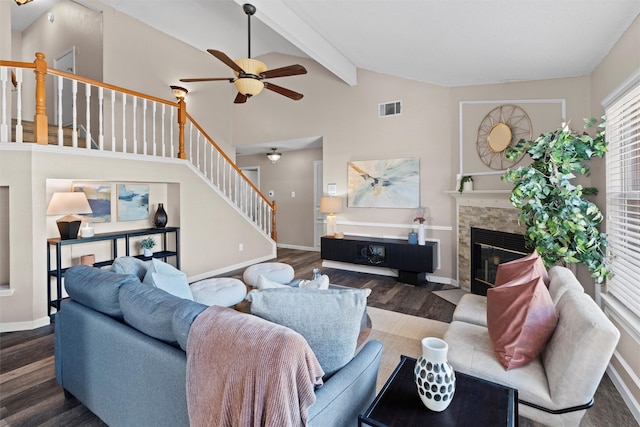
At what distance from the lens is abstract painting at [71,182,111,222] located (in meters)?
3.90

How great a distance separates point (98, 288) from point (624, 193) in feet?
12.0

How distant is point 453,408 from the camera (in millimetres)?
1225

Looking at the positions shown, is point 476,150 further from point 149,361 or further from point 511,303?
point 149,361


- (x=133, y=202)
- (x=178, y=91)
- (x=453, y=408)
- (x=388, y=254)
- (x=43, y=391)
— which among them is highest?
(x=178, y=91)

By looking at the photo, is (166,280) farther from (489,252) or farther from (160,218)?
(489,252)

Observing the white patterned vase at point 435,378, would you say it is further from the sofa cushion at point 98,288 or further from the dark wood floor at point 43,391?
the sofa cushion at point 98,288

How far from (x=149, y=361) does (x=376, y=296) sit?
3.09 m

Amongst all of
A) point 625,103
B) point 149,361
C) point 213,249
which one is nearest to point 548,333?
→ point 625,103

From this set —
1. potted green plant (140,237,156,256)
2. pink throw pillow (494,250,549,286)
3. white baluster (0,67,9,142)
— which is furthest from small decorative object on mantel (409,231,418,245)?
white baluster (0,67,9,142)

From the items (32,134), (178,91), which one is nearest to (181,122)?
(178,91)

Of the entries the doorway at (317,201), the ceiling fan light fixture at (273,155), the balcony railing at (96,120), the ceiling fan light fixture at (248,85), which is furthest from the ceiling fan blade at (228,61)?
the doorway at (317,201)

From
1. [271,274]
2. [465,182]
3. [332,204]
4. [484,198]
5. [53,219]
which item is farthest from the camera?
[332,204]

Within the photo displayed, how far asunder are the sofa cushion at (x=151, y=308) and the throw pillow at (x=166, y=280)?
209 millimetres

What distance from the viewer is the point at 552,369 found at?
1529 mm
